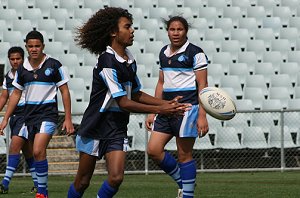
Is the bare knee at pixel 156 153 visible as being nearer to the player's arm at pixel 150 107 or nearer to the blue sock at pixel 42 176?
the blue sock at pixel 42 176

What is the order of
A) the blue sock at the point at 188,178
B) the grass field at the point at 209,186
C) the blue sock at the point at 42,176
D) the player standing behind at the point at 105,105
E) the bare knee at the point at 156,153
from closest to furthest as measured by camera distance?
the player standing behind at the point at 105,105, the blue sock at the point at 188,178, the bare knee at the point at 156,153, the blue sock at the point at 42,176, the grass field at the point at 209,186

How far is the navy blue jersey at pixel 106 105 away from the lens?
284 inches

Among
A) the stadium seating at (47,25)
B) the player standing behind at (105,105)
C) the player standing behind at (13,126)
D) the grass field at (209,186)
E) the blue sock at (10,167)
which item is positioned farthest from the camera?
the stadium seating at (47,25)

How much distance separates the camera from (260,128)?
17.7 metres

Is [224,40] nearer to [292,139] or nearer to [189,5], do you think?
[189,5]

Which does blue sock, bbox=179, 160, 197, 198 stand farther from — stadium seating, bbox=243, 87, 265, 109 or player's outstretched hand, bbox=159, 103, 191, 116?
stadium seating, bbox=243, 87, 265, 109

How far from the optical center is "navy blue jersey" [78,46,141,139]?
7.22 meters

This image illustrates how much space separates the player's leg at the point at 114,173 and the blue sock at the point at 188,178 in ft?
6.87

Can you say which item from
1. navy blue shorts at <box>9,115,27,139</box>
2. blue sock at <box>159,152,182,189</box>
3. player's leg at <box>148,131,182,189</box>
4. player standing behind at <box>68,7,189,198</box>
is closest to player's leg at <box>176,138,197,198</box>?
player's leg at <box>148,131,182,189</box>

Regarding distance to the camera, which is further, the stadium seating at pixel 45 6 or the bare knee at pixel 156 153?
the stadium seating at pixel 45 6

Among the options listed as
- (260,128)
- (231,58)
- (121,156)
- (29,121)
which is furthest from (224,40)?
(121,156)

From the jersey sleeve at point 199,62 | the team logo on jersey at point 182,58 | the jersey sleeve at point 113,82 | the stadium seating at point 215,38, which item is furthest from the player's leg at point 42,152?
the stadium seating at point 215,38

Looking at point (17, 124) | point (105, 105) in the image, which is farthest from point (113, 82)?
point (17, 124)

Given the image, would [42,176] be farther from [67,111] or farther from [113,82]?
[113,82]
